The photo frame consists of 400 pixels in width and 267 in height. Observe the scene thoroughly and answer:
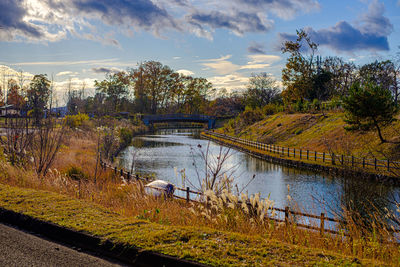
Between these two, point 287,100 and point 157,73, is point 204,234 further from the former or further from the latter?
point 157,73

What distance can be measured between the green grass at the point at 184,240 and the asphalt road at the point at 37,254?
479mm

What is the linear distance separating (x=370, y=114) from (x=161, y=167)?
1824 cm

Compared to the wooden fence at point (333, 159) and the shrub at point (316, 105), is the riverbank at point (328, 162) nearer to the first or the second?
the wooden fence at point (333, 159)

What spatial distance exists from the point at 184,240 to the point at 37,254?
2298 millimetres

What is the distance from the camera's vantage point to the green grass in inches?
189

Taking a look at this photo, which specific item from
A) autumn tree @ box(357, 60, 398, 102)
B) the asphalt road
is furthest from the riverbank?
autumn tree @ box(357, 60, 398, 102)

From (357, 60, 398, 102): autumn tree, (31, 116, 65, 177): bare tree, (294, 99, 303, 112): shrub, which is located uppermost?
(357, 60, 398, 102): autumn tree

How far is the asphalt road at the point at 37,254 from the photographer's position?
4961mm

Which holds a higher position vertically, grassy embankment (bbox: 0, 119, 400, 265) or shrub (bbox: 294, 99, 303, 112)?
shrub (bbox: 294, 99, 303, 112)

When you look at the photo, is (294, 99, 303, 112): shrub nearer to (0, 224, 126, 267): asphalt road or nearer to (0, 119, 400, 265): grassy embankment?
(0, 119, 400, 265): grassy embankment

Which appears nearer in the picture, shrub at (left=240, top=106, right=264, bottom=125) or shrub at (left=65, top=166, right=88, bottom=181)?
shrub at (left=65, top=166, right=88, bottom=181)

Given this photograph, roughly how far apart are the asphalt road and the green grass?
0.48 m

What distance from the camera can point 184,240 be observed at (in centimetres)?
559

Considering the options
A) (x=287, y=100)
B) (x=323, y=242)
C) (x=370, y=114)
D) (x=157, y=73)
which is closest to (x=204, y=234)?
(x=323, y=242)
